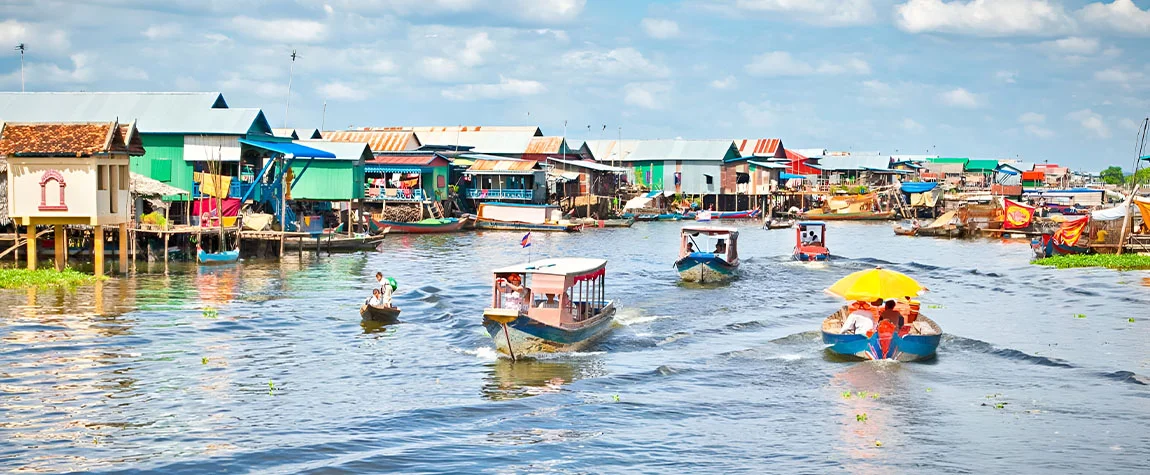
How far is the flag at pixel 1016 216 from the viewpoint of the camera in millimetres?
61844

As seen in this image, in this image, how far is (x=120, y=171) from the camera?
34.2 metres

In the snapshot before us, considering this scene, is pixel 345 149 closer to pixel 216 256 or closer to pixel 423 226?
pixel 423 226

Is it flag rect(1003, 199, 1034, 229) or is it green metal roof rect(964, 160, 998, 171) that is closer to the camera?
flag rect(1003, 199, 1034, 229)

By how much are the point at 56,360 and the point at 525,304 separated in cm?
882

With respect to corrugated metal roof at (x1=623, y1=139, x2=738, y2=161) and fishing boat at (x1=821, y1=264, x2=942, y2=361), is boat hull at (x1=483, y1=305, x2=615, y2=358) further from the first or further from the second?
corrugated metal roof at (x1=623, y1=139, x2=738, y2=161)

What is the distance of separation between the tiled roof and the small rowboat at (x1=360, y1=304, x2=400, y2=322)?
10188 mm

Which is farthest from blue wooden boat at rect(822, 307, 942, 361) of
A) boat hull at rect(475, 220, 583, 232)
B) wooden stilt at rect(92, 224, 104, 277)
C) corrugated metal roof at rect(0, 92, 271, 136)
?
boat hull at rect(475, 220, 583, 232)

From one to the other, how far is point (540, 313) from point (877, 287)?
6.52m

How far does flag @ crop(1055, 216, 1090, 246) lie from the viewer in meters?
44.0

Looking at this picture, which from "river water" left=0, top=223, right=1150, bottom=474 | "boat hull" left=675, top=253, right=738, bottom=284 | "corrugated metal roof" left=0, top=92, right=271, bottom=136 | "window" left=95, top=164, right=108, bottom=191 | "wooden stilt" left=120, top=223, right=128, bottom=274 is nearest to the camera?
"river water" left=0, top=223, right=1150, bottom=474

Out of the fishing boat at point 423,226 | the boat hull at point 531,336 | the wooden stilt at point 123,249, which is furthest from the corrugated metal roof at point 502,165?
the boat hull at point 531,336

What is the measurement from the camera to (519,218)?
67062 millimetres

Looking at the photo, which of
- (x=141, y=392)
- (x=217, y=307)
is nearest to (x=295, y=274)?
(x=217, y=307)

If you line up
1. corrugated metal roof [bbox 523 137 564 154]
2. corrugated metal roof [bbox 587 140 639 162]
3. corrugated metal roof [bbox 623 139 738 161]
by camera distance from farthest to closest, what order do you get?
corrugated metal roof [bbox 587 140 639 162], corrugated metal roof [bbox 623 139 738 161], corrugated metal roof [bbox 523 137 564 154]
